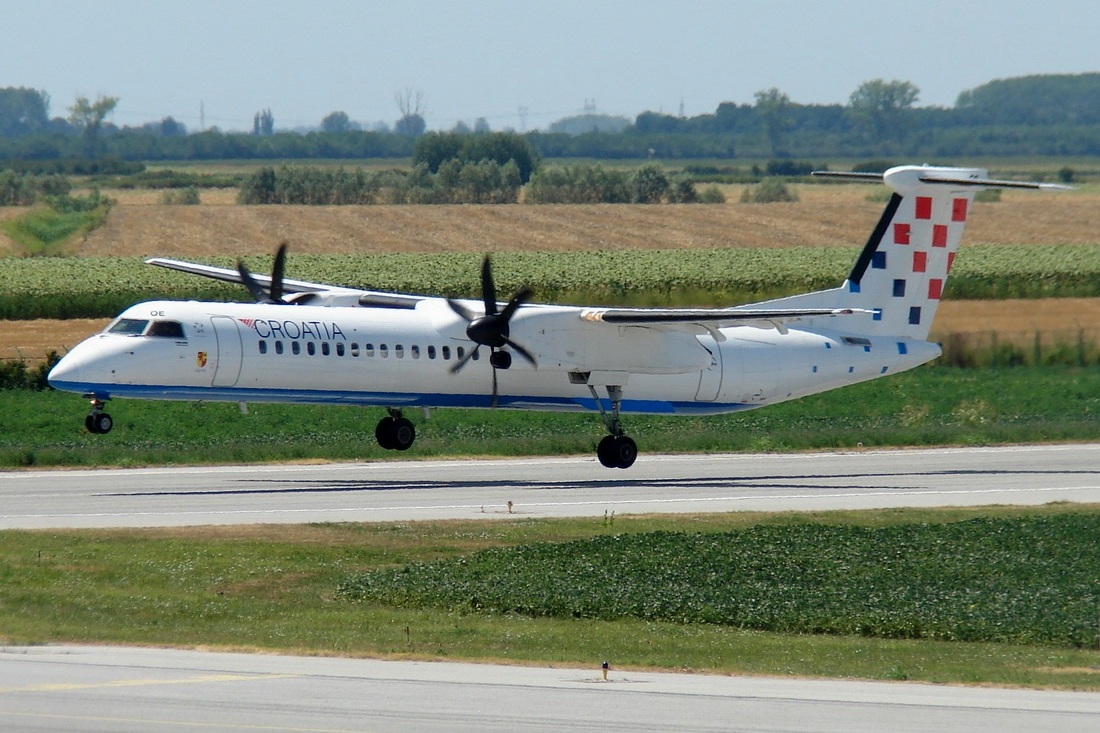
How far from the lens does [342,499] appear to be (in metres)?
28.0

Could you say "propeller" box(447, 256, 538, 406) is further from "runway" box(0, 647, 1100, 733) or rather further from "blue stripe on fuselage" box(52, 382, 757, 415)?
"runway" box(0, 647, 1100, 733)

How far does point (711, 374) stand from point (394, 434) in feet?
24.2

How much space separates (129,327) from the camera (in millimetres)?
28594

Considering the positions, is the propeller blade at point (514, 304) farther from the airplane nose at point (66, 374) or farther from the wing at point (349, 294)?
the airplane nose at point (66, 374)

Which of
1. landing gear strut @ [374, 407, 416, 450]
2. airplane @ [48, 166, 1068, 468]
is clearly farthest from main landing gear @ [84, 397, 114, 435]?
landing gear strut @ [374, 407, 416, 450]

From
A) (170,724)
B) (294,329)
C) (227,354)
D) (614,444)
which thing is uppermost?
(294,329)

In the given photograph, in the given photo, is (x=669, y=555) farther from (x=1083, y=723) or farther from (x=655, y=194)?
(x=655, y=194)

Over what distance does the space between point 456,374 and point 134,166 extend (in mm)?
117445

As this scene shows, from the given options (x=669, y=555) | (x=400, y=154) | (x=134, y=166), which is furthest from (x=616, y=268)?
(x=400, y=154)

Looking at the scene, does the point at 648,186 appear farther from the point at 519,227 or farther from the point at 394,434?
the point at 394,434

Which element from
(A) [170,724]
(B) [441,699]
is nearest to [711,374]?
(B) [441,699]

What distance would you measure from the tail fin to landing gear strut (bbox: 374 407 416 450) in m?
9.63

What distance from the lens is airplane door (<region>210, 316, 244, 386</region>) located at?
2900 centimetres

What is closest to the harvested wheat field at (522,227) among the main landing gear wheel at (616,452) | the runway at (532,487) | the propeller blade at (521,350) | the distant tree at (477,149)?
the distant tree at (477,149)
